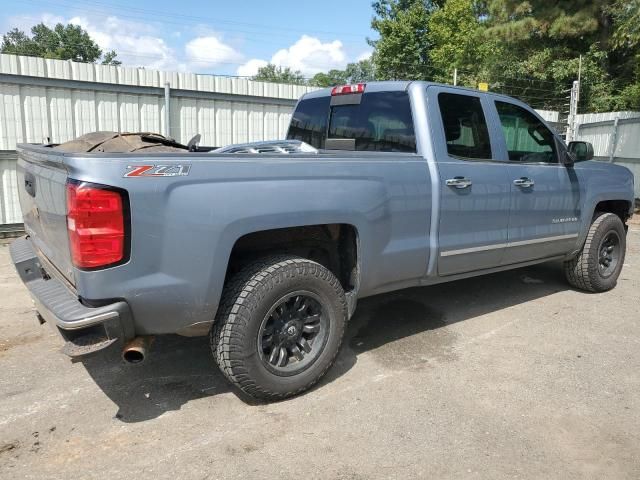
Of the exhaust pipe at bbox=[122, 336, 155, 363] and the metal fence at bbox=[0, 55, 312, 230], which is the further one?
the metal fence at bbox=[0, 55, 312, 230]

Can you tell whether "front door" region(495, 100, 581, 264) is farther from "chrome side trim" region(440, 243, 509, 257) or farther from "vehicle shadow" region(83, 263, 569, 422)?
"vehicle shadow" region(83, 263, 569, 422)

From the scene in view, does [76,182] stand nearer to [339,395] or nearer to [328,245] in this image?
[328,245]

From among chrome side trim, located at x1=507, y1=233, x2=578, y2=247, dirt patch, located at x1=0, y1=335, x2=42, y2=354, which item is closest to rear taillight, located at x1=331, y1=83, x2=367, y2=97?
chrome side trim, located at x1=507, y1=233, x2=578, y2=247

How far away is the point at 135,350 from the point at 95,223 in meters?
0.69

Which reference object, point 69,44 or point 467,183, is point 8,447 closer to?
point 467,183

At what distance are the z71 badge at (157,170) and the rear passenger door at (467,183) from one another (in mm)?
1938

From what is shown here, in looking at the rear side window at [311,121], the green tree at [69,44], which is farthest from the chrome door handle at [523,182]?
the green tree at [69,44]

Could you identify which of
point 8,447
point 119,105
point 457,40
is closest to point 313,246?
point 8,447

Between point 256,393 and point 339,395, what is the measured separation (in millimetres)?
564

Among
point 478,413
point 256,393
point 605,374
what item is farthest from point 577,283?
point 256,393

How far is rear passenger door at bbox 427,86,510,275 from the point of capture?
3.88m

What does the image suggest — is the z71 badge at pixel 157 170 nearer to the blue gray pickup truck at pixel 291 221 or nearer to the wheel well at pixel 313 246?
the blue gray pickup truck at pixel 291 221

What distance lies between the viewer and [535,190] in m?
4.56

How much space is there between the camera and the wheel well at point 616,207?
566 centimetres
